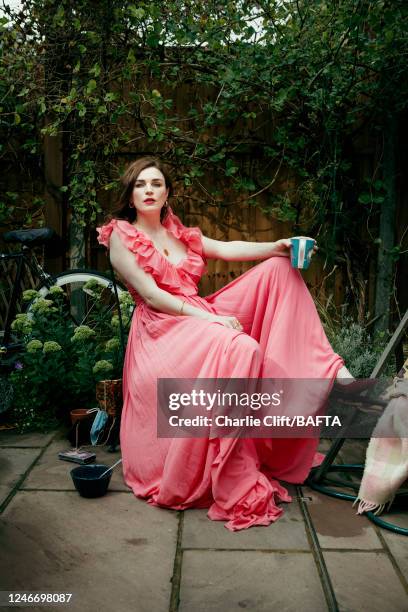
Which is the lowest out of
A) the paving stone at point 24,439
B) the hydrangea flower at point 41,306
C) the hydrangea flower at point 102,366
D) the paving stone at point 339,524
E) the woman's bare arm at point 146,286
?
the paving stone at point 24,439

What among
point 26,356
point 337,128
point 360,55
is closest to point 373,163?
point 337,128

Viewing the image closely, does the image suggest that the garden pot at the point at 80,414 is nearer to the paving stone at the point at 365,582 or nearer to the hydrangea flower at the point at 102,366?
the hydrangea flower at the point at 102,366

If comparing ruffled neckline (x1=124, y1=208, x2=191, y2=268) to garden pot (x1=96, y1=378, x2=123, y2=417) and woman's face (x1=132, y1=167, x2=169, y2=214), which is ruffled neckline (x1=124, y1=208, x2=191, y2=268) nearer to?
woman's face (x1=132, y1=167, x2=169, y2=214)

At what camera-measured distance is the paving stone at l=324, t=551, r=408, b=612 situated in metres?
1.76

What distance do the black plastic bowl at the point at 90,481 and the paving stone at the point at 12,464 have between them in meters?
0.32

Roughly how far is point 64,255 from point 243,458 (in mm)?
2842

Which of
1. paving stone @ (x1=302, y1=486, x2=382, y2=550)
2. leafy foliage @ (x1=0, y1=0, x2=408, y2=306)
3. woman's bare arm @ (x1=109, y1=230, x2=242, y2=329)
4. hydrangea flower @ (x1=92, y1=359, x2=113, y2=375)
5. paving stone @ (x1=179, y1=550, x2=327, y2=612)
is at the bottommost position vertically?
paving stone @ (x1=302, y1=486, x2=382, y2=550)

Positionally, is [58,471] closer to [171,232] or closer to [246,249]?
[171,232]

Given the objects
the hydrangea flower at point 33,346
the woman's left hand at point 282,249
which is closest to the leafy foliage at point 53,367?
the hydrangea flower at point 33,346

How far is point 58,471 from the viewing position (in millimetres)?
2783

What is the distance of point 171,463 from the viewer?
239cm

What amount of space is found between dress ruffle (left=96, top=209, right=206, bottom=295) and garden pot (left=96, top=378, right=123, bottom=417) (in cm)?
63

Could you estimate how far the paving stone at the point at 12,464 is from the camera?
2.61 meters

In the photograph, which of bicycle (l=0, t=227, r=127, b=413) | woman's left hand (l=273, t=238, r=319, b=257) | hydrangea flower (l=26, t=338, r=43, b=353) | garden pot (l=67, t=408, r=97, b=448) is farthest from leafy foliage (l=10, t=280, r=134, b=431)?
woman's left hand (l=273, t=238, r=319, b=257)
